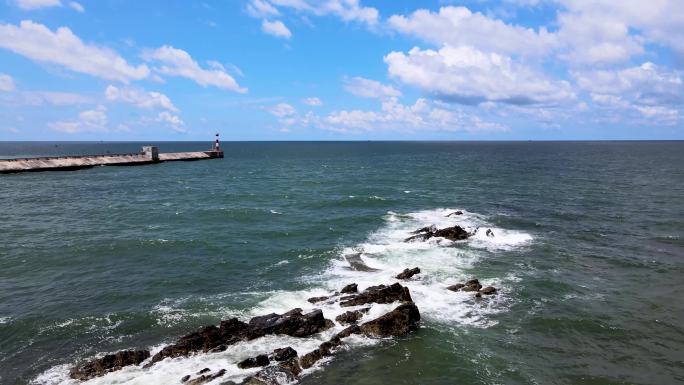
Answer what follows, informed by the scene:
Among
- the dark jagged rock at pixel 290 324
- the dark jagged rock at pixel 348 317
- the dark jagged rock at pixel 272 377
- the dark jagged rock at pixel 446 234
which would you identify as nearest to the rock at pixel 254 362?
the dark jagged rock at pixel 272 377

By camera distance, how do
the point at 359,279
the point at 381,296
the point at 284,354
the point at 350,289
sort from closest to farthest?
1. the point at 284,354
2. the point at 381,296
3. the point at 350,289
4. the point at 359,279

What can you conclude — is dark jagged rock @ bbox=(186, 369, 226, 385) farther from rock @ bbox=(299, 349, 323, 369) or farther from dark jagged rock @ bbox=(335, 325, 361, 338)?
dark jagged rock @ bbox=(335, 325, 361, 338)

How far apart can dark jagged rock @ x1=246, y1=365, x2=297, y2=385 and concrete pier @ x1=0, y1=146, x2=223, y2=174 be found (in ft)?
353

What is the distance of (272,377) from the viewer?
62.2ft

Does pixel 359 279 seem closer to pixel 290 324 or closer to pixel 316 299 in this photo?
pixel 316 299

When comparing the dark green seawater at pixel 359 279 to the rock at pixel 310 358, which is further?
the dark green seawater at pixel 359 279

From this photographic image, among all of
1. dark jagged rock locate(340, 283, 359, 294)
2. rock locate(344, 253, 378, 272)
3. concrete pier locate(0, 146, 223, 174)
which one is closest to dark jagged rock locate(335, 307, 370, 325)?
dark jagged rock locate(340, 283, 359, 294)

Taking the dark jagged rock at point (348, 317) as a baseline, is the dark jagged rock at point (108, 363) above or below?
below

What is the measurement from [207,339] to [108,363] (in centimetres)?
462

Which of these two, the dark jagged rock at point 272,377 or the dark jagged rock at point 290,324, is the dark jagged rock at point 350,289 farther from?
the dark jagged rock at point 272,377

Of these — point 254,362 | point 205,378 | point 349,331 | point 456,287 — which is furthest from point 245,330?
point 456,287

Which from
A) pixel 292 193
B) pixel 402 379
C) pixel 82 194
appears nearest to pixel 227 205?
pixel 292 193

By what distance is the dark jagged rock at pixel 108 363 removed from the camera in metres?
19.5

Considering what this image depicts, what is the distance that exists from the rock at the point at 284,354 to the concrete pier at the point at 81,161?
107 m
